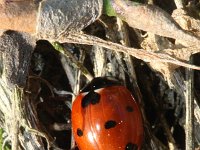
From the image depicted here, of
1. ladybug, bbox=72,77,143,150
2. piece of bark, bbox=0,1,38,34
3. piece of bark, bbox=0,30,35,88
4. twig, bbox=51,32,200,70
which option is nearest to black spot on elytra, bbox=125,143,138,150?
ladybug, bbox=72,77,143,150

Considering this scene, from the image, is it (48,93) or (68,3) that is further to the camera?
(48,93)

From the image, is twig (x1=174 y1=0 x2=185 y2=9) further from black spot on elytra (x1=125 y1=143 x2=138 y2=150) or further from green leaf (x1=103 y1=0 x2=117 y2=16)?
black spot on elytra (x1=125 y1=143 x2=138 y2=150)

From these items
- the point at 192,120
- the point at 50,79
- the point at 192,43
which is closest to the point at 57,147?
the point at 50,79

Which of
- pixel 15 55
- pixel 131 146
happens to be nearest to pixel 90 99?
pixel 131 146

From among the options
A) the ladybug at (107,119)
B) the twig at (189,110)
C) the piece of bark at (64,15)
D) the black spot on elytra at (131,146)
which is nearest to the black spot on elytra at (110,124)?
the ladybug at (107,119)

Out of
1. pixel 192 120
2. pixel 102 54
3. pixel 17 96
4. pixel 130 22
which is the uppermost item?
pixel 130 22

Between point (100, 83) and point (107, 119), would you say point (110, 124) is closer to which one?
point (107, 119)

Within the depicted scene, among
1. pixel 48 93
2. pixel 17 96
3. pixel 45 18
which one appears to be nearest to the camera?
pixel 45 18

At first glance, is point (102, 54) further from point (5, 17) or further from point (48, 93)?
point (5, 17)
